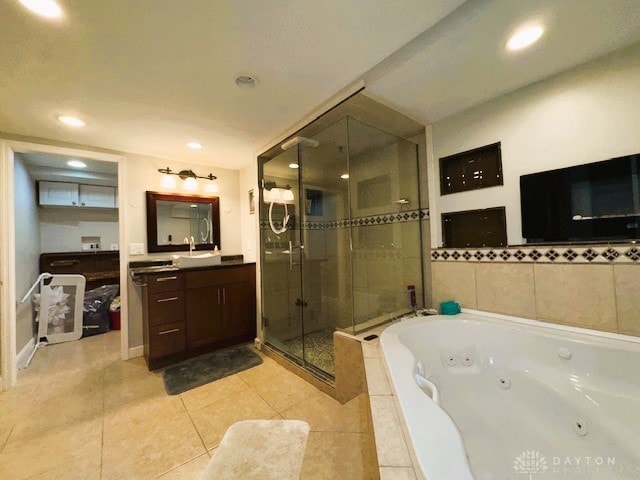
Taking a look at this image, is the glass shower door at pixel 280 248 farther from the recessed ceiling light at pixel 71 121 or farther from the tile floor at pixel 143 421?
the recessed ceiling light at pixel 71 121

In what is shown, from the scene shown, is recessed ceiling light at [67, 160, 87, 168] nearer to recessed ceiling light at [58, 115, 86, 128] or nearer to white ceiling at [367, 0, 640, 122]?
recessed ceiling light at [58, 115, 86, 128]

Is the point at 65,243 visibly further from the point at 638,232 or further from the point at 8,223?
the point at 638,232

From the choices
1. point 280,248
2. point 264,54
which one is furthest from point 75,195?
point 264,54

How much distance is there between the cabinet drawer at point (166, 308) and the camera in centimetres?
216

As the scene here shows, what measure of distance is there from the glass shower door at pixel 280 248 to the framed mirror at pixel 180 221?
72cm

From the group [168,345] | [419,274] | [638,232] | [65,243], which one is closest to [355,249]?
[419,274]

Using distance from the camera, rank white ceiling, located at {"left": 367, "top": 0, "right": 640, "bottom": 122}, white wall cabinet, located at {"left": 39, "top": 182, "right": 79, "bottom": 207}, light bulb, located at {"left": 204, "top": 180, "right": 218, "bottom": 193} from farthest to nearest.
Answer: white wall cabinet, located at {"left": 39, "top": 182, "right": 79, "bottom": 207}
light bulb, located at {"left": 204, "top": 180, "right": 218, "bottom": 193}
white ceiling, located at {"left": 367, "top": 0, "right": 640, "bottom": 122}

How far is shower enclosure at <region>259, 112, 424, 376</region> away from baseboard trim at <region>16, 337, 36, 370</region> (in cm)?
220

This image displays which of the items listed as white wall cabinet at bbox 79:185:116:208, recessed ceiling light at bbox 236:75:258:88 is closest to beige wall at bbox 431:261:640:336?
recessed ceiling light at bbox 236:75:258:88

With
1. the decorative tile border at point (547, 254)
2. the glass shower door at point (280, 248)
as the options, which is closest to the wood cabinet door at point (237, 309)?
the glass shower door at point (280, 248)

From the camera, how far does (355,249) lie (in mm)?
2291

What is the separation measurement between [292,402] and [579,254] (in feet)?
6.46

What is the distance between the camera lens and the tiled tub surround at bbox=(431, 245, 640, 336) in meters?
1.24

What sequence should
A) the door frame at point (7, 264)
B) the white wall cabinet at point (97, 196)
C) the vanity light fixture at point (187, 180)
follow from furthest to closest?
the white wall cabinet at point (97, 196) < the vanity light fixture at point (187, 180) < the door frame at point (7, 264)
